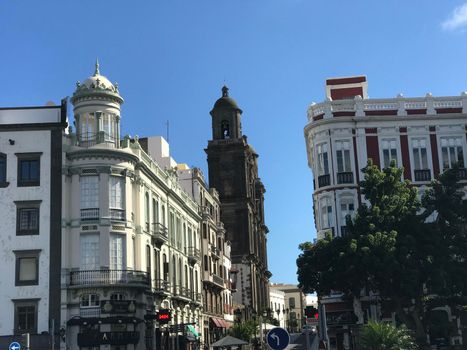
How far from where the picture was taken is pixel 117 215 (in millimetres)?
41906

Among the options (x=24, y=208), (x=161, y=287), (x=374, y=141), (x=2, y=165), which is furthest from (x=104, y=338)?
(x=374, y=141)

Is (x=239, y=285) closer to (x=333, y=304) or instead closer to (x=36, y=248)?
(x=333, y=304)

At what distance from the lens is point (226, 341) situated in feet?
141

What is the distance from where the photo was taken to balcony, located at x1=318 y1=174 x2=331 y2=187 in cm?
5317

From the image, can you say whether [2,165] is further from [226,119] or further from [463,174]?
[226,119]

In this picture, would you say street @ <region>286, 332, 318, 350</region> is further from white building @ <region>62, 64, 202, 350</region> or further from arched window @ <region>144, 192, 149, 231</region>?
arched window @ <region>144, 192, 149, 231</region>

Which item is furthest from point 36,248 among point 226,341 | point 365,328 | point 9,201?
point 365,328

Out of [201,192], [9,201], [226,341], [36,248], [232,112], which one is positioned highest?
[232,112]

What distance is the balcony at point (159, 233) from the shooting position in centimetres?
4744

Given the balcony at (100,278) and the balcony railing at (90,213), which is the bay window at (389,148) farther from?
the balcony railing at (90,213)

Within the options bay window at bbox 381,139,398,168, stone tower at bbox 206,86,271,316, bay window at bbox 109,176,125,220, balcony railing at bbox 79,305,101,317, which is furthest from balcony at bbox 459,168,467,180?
stone tower at bbox 206,86,271,316

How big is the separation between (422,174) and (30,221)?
29612 mm

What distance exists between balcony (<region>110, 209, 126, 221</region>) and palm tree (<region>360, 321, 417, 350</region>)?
17.6 meters

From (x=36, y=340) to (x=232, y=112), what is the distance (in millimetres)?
53312
